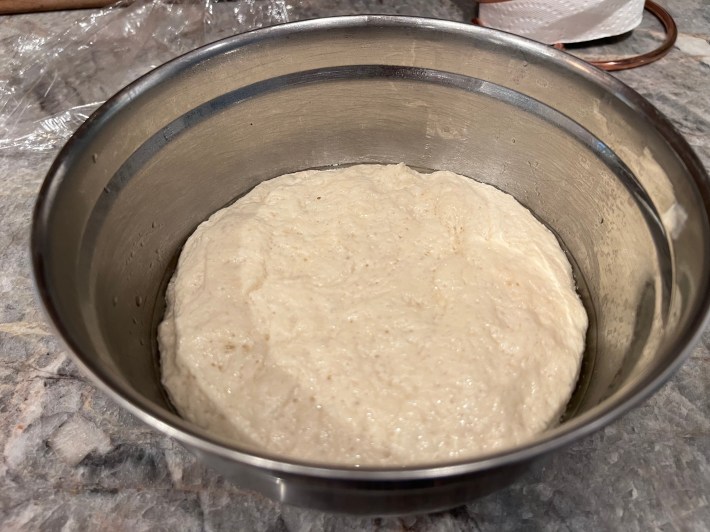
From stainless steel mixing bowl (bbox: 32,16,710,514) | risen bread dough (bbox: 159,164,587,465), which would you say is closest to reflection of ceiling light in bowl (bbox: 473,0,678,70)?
stainless steel mixing bowl (bbox: 32,16,710,514)

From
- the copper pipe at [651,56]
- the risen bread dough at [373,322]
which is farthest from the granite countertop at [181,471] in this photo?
the copper pipe at [651,56]

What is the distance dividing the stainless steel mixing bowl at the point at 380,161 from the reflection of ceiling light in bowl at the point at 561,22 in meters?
0.71

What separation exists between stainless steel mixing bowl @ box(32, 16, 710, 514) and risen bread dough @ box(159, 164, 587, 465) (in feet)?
0.27

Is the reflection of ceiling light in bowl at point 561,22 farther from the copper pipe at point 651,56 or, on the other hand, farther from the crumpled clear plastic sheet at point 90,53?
the crumpled clear plastic sheet at point 90,53

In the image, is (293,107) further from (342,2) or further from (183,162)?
(342,2)

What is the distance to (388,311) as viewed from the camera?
1239mm

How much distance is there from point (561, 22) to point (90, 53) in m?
1.74

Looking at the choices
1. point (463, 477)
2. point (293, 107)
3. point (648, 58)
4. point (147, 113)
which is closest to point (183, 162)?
point (147, 113)

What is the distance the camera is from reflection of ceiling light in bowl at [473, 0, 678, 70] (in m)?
1.97

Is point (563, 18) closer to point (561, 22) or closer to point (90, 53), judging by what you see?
point (561, 22)

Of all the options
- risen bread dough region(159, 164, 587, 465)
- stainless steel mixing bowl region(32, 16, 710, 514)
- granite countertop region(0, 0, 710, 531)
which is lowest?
granite countertop region(0, 0, 710, 531)

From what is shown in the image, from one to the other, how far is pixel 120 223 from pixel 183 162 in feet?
0.86

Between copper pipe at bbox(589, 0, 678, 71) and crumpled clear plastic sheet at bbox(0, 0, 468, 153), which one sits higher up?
copper pipe at bbox(589, 0, 678, 71)

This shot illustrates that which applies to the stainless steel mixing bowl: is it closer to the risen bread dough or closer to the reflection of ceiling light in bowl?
the risen bread dough
